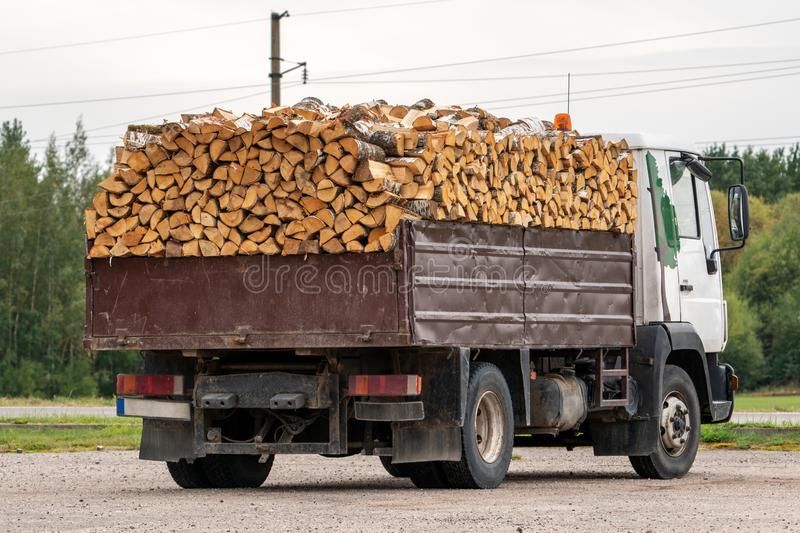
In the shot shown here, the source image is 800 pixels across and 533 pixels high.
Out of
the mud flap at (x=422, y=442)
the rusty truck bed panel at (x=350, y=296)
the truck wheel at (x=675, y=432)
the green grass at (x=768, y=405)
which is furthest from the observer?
the green grass at (x=768, y=405)

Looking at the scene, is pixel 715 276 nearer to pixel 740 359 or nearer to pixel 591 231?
pixel 591 231

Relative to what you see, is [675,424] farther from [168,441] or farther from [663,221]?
[168,441]

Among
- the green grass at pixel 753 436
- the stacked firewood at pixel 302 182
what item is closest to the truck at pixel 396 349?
the stacked firewood at pixel 302 182

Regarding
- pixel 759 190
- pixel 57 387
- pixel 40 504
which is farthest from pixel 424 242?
pixel 759 190

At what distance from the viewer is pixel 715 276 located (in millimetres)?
17047

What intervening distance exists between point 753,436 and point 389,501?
1100 cm

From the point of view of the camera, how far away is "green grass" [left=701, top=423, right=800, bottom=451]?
21688 millimetres

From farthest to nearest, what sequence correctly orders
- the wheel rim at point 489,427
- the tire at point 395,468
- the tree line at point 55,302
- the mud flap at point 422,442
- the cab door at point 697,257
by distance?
the tree line at point 55,302, the cab door at point 697,257, the tire at point 395,468, the wheel rim at point 489,427, the mud flap at point 422,442

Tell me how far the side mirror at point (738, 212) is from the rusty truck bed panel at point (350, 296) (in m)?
2.06

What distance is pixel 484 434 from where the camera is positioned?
14281 millimetres

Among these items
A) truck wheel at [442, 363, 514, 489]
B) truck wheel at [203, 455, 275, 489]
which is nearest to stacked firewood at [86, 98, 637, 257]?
truck wheel at [442, 363, 514, 489]

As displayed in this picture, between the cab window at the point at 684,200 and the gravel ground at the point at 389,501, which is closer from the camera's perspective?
the gravel ground at the point at 389,501

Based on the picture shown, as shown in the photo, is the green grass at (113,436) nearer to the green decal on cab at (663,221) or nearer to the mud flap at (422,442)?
the green decal on cab at (663,221)

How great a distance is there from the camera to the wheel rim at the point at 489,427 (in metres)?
14.2
